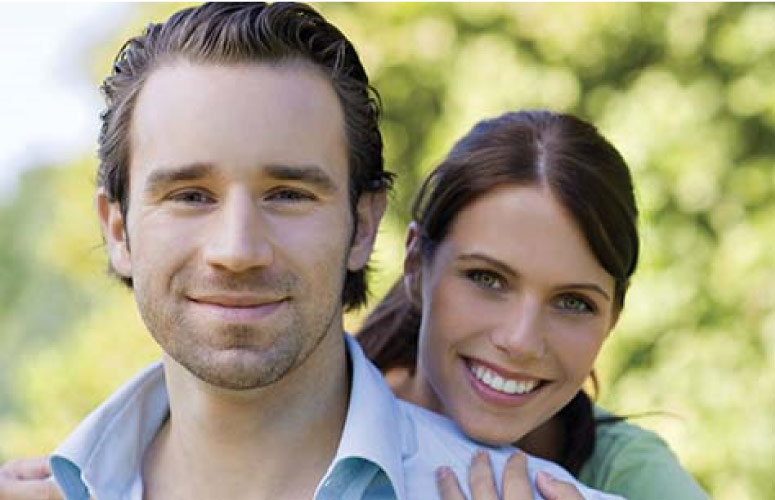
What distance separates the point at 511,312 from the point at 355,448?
0.47 metres

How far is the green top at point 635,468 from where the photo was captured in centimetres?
267

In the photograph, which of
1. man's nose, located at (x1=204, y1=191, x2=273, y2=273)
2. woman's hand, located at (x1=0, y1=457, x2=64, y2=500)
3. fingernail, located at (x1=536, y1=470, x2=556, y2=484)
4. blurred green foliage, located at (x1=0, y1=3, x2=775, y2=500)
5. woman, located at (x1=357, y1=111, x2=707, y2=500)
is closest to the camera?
man's nose, located at (x1=204, y1=191, x2=273, y2=273)

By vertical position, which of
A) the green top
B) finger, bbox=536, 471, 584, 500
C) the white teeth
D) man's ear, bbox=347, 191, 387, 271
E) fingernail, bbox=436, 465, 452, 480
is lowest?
the green top

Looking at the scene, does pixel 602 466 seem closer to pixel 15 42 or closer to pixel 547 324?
pixel 547 324

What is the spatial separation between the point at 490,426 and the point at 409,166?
3.53m

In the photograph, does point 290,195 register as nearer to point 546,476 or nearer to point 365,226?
point 365,226

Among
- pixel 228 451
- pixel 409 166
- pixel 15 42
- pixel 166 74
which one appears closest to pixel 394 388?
pixel 228 451

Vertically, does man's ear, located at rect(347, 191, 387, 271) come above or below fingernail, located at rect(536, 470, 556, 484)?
above

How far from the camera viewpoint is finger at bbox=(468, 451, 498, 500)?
2.18m

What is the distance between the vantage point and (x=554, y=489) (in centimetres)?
222

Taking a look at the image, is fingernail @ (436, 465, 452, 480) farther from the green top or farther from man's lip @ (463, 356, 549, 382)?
the green top

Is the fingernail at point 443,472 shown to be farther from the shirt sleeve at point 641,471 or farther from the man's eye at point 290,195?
the shirt sleeve at point 641,471

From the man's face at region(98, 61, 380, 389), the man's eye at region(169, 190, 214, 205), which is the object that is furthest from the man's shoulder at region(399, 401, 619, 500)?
the man's eye at region(169, 190, 214, 205)

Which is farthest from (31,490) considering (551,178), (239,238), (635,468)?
(635,468)
